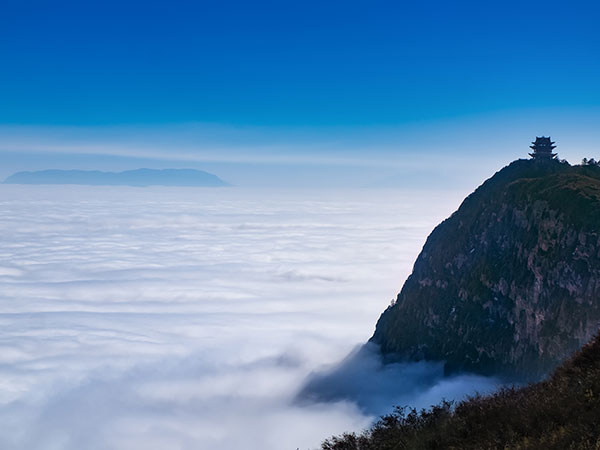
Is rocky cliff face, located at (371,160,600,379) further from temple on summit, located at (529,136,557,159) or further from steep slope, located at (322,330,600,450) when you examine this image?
steep slope, located at (322,330,600,450)

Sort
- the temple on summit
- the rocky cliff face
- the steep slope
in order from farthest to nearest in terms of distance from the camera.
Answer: the temple on summit → the rocky cliff face → the steep slope

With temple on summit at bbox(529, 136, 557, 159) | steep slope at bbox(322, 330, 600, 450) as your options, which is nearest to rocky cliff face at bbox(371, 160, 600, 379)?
temple on summit at bbox(529, 136, 557, 159)

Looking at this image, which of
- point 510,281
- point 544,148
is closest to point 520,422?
point 510,281

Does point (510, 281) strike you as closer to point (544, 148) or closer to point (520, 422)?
point (544, 148)

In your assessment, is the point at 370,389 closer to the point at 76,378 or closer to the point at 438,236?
the point at 438,236

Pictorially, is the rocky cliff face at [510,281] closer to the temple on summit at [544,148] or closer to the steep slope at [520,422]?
the temple on summit at [544,148]

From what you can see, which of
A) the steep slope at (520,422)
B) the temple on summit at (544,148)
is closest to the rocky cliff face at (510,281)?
the temple on summit at (544,148)
